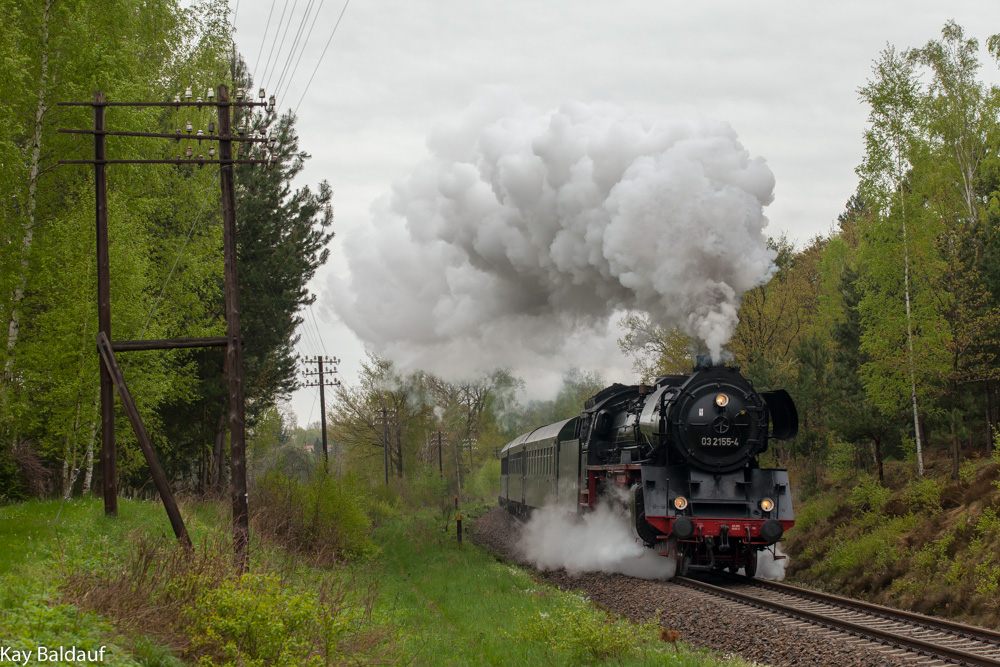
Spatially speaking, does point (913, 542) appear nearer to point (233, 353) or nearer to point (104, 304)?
point (233, 353)

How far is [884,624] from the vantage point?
9.10 m

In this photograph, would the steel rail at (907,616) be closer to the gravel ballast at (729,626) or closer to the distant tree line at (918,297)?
the gravel ballast at (729,626)

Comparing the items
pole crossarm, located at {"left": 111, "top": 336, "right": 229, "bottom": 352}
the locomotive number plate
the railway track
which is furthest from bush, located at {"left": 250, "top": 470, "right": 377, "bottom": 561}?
the railway track

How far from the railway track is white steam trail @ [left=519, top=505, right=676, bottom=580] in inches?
51.4

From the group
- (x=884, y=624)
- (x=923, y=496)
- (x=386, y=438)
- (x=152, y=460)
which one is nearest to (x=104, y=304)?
(x=152, y=460)

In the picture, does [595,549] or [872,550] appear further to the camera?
[595,549]

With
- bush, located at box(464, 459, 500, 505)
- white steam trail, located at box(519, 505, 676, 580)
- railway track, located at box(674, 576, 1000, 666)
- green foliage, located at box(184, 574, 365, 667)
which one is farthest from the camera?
bush, located at box(464, 459, 500, 505)

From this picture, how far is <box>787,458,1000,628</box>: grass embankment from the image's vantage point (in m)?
11.6

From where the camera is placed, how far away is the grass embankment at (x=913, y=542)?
Answer: 11641mm

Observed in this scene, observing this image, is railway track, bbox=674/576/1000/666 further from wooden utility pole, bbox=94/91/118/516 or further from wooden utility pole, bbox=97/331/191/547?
wooden utility pole, bbox=94/91/118/516

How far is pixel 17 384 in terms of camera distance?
14.8 meters

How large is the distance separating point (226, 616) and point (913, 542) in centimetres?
1196

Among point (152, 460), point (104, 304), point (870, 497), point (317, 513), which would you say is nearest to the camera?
point (152, 460)

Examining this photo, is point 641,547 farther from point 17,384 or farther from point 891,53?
point 891,53
